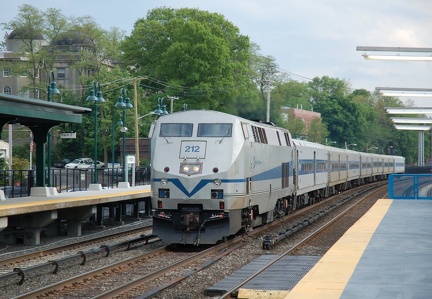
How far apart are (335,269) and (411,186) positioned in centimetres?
2107

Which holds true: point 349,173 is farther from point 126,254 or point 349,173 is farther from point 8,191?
point 126,254

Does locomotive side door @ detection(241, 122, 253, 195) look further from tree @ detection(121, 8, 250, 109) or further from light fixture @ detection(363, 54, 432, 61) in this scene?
tree @ detection(121, 8, 250, 109)

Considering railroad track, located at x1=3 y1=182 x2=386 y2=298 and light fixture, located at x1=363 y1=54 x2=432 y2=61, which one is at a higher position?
light fixture, located at x1=363 y1=54 x2=432 y2=61

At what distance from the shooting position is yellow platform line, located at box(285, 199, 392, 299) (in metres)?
11.4

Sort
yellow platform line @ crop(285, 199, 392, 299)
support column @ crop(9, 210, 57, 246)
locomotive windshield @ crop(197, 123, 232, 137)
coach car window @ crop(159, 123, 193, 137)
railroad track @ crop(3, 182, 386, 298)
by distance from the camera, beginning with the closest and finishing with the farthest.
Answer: yellow platform line @ crop(285, 199, 392, 299)
railroad track @ crop(3, 182, 386, 298)
locomotive windshield @ crop(197, 123, 232, 137)
coach car window @ crop(159, 123, 193, 137)
support column @ crop(9, 210, 57, 246)

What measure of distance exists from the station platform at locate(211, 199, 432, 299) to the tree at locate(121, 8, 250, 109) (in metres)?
48.9

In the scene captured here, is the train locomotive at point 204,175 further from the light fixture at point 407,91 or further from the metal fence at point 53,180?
the metal fence at point 53,180

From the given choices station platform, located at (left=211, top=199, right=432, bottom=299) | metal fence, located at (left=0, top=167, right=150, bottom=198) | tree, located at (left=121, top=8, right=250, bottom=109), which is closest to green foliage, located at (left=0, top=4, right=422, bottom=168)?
tree, located at (left=121, top=8, right=250, bottom=109)

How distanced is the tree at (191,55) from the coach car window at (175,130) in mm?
46618

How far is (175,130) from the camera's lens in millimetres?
20828

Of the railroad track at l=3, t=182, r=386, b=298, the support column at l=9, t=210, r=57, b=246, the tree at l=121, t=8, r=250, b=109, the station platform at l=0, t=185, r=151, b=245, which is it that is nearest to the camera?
the railroad track at l=3, t=182, r=386, b=298

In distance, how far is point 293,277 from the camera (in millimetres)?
14828

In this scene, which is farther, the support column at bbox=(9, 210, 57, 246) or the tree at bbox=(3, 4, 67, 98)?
the tree at bbox=(3, 4, 67, 98)

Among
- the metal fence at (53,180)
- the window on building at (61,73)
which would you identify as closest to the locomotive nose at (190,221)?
the metal fence at (53,180)
